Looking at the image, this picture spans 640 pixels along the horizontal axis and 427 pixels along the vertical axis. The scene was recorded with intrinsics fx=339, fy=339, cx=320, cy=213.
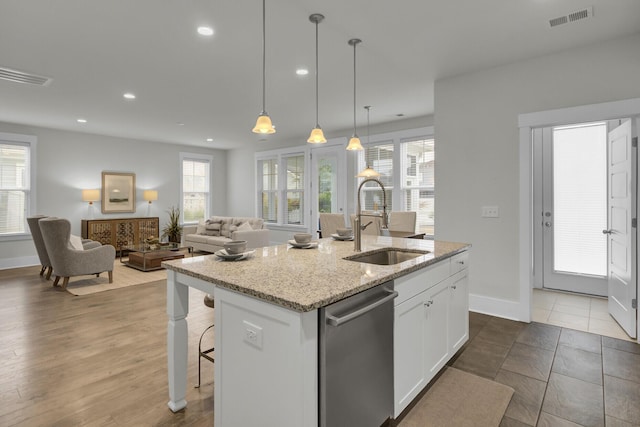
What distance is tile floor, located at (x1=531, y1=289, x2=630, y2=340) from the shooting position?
3270 millimetres

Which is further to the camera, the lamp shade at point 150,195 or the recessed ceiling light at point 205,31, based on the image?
the lamp shade at point 150,195

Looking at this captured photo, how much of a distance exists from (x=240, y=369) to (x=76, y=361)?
1.96 metres

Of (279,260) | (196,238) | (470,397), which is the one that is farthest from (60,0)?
(196,238)

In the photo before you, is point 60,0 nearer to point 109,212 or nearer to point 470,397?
point 470,397

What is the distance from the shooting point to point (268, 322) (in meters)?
→ 1.35

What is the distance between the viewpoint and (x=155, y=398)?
2133 millimetres

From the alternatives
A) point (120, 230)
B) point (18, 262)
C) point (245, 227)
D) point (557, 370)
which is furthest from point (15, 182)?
point (557, 370)

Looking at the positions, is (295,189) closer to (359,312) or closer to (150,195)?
(150,195)

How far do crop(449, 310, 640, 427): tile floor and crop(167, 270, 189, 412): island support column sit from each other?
1863 mm

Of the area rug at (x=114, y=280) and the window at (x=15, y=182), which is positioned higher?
the window at (x=15, y=182)

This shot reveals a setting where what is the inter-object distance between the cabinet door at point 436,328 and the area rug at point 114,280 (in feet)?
14.4

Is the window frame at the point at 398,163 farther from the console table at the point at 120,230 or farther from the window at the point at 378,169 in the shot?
the console table at the point at 120,230

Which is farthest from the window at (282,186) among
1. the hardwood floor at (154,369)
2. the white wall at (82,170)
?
the hardwood floor at (154,369)

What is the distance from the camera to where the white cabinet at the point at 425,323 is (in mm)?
1804
